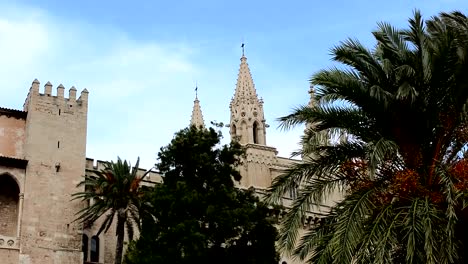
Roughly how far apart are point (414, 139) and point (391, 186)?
113 centimetres

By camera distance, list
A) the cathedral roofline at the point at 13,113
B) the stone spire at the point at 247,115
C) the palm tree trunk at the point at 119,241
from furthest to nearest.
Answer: the stone spire at the point at 247,115 < the cathedral roofline at the point at 13,113 < the palm tree trunk at the point at 119,241

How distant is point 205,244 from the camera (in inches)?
857

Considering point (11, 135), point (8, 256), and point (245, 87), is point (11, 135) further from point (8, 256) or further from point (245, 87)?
point (245, 87)

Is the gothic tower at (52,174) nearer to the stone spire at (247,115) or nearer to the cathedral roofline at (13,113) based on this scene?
the cathedral roofline at (13,113)

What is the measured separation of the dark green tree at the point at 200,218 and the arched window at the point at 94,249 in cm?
767

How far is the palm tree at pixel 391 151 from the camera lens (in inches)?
499

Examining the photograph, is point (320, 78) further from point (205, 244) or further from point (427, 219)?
point (205, 244)

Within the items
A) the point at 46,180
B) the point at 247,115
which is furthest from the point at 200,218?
the point at 247,115

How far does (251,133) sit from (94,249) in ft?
37.3

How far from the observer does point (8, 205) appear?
2998cm

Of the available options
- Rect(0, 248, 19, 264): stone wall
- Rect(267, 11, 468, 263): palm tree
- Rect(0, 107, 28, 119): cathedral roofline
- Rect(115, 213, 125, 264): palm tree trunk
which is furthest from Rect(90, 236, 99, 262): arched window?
Rect(267, 11, 468, 263): palm tree

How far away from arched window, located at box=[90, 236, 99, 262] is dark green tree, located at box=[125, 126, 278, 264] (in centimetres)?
767

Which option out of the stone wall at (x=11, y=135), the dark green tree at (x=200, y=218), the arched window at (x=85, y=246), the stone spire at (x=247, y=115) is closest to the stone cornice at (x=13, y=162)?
the stone wall at (x=11, y=135)

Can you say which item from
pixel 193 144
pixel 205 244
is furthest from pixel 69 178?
pixel 205 244
